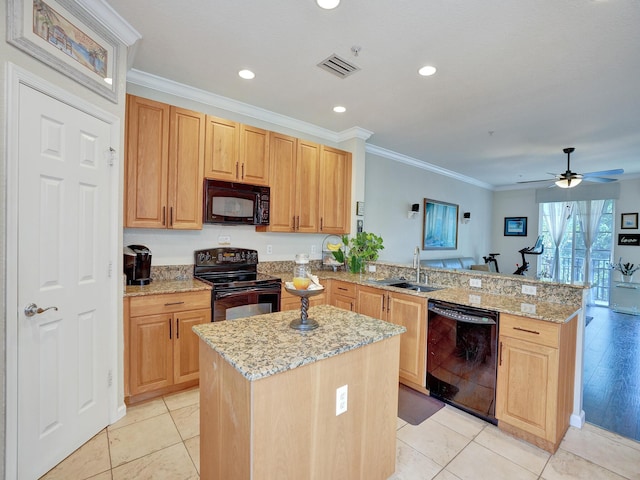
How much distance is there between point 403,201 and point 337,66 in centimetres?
335

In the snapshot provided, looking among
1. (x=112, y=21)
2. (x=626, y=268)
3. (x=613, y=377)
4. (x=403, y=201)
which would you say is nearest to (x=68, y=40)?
(x=112, y=21)

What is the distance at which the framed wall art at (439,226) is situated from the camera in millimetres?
5988

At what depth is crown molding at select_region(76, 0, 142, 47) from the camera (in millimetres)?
1883

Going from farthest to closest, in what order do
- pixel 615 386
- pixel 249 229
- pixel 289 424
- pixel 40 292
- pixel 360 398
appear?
pixel 249 229, pixel 615 386, pixel 40 292, pixel 360 398, pixel 289 424

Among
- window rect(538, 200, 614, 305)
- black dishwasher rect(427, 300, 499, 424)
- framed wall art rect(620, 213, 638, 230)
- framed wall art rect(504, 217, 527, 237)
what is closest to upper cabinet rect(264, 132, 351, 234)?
black dishwasher rect(427, 300, 499, 424)

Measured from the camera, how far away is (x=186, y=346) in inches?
102

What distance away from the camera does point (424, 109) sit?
3.38 metres

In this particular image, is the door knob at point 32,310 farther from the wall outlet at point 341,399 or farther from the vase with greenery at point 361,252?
the vase with greenery at point 361,252

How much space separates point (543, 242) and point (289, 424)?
817 centimetres

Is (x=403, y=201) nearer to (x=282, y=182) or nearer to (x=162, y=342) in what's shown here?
(x=282, y=182)

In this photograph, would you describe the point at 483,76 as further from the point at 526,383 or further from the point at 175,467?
the point at 175,467

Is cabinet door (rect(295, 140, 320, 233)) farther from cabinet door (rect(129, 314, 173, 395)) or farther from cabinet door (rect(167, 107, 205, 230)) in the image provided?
A: cabinet door (rect(129, 314, 173, 395))

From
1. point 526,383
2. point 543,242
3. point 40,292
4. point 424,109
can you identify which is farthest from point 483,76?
point 543,242

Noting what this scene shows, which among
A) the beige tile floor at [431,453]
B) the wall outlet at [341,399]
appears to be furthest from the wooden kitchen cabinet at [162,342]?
the wall outlet at [341,399]
